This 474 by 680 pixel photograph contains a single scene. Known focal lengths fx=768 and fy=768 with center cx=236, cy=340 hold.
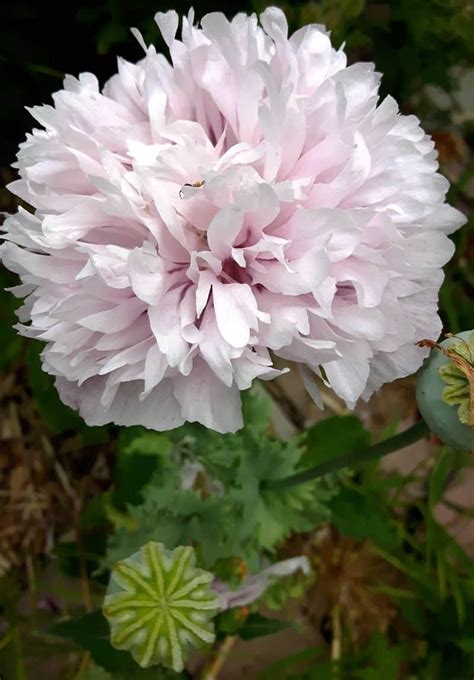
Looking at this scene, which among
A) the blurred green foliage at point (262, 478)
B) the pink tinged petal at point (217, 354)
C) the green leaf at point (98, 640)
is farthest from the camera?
the blurred green foliage at point (262, 478)

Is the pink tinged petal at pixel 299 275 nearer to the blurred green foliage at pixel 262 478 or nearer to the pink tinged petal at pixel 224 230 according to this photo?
the pink tinged petal at pixel 224 230

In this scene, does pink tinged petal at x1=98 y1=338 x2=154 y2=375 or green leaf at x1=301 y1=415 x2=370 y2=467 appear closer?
pink tinged petal at x1=98 y1=338 x2=154 y2=375

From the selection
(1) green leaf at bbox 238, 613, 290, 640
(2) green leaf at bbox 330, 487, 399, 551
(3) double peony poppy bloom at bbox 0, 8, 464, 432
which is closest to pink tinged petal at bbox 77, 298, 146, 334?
(3) double peony poppy bloom at bbox 0, 8, 464, 432

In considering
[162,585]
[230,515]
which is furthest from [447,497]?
[162,585]

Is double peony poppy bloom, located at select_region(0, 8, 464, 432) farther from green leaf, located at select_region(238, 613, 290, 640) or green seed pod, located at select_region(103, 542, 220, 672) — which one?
green leaf, located at select_region(238, 613, 290, 640)

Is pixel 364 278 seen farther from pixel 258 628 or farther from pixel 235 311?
pixel 258 628

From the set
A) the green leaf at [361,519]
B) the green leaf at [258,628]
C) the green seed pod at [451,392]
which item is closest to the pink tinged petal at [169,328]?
the green seed pod at [451,392]
